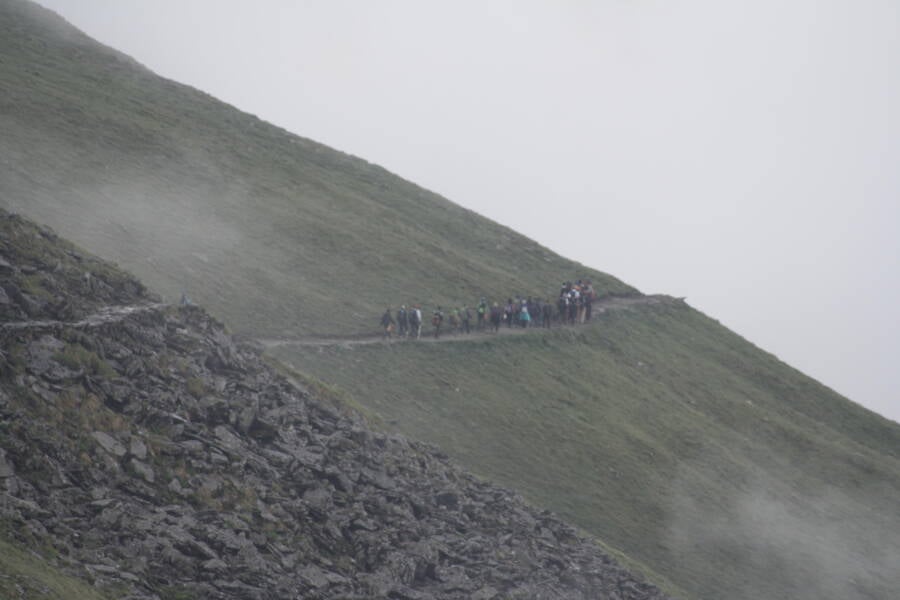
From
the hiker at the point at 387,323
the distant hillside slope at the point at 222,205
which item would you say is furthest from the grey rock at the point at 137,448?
the hiker at the point at 387,323

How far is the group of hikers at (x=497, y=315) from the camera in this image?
59.0 metres

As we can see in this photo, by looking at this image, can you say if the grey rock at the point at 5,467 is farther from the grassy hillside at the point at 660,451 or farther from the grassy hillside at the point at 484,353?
the grassy hillside at the point at 484,353

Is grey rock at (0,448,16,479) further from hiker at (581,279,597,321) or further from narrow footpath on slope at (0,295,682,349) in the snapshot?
hiker at (581,279,597,321)

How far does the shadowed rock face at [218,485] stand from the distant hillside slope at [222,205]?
20428 mm

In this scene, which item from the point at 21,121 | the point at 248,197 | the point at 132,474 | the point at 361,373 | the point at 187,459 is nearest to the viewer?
the point at 132,474

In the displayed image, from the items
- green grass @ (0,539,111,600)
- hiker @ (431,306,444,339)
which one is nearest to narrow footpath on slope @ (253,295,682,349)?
hiker @ (431,306,444,339)

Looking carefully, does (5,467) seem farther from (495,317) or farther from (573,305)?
(573,305)

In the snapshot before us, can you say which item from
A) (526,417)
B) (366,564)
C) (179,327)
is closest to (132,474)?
(366,564)

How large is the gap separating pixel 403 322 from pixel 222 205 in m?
20.7

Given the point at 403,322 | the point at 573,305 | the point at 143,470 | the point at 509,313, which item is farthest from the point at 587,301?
the point at 143,470

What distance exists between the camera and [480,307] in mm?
64562

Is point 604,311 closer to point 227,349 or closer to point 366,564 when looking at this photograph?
point 227,349

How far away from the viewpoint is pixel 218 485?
25.3m

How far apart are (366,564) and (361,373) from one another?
24531 millimetres
